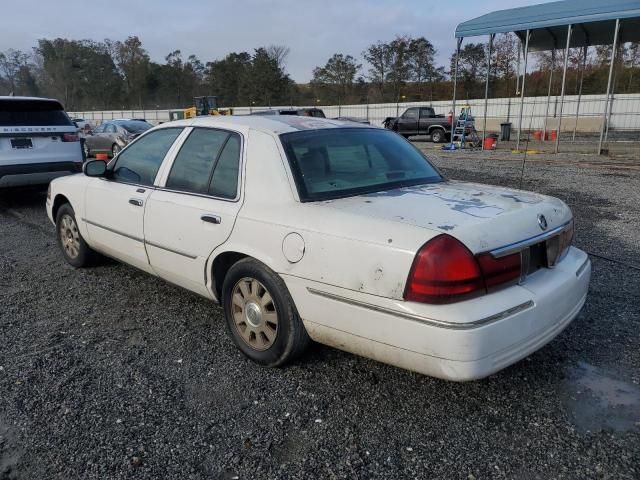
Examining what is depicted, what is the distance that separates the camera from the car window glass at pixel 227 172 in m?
3.35

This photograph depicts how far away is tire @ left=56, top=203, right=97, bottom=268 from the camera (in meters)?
5.04

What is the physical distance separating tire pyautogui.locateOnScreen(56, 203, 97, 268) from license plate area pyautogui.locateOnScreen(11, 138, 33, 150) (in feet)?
11.6

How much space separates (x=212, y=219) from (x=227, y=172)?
34 cm

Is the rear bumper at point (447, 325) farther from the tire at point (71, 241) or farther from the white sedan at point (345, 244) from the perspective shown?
the tire at point (71, 241)

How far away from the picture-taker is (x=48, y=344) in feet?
11.8

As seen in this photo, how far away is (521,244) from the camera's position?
8.54 feet

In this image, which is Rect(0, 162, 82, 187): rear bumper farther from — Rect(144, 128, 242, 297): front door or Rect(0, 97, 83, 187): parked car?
Rect(144, 128, 242, 297): front door

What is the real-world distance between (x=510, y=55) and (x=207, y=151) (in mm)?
47168

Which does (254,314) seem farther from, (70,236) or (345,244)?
(70,236)

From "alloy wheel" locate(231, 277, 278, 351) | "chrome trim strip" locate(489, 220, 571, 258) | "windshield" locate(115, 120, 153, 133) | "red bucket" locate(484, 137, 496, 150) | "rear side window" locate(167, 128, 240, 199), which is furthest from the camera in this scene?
"red bucket" locate(484, 137, 496, 150)

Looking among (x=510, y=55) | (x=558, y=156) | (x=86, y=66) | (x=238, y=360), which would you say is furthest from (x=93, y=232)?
(x=86, y=66)

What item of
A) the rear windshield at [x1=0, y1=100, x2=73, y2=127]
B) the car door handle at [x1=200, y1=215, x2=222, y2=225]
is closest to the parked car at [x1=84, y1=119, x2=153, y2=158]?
the rear windshield at [x1=0, y1=100, x2=73, y2=127]

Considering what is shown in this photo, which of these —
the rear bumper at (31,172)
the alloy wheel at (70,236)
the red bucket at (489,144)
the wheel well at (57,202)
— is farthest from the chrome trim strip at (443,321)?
the red bucket at (489,144)

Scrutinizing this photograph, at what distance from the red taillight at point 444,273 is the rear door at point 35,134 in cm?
772
